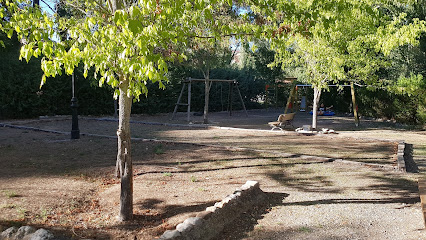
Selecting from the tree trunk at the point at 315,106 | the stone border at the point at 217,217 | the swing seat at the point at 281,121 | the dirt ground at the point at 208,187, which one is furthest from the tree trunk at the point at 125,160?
the tree trunk at the point at 315,106

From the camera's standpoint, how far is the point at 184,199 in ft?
17.2

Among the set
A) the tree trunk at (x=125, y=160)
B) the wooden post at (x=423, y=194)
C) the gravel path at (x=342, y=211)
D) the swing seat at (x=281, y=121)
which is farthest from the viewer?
the swing seat at (x=281, y=121)

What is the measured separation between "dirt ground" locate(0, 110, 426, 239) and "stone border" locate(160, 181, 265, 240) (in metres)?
0.12

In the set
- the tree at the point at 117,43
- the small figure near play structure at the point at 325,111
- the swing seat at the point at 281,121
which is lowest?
the swing seat at the point at 281,121

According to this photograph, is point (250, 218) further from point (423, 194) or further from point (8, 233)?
point (8, 233)

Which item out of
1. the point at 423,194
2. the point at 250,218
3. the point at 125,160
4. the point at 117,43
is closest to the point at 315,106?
the point at 423,194

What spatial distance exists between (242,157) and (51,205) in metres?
4.42

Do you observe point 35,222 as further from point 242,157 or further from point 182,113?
point 182,113

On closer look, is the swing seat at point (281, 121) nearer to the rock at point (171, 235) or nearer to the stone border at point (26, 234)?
the rock at point (171, 235)

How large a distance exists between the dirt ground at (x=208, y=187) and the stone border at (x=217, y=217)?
0.39 feet

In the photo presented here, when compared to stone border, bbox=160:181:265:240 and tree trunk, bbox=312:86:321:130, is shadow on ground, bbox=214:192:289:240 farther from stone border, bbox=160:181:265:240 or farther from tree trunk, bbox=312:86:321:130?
tree trunk, bbox=312:86:321:130

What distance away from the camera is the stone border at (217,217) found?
11.9ft

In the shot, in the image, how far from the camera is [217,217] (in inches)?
168

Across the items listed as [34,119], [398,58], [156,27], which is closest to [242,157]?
[156,27]
